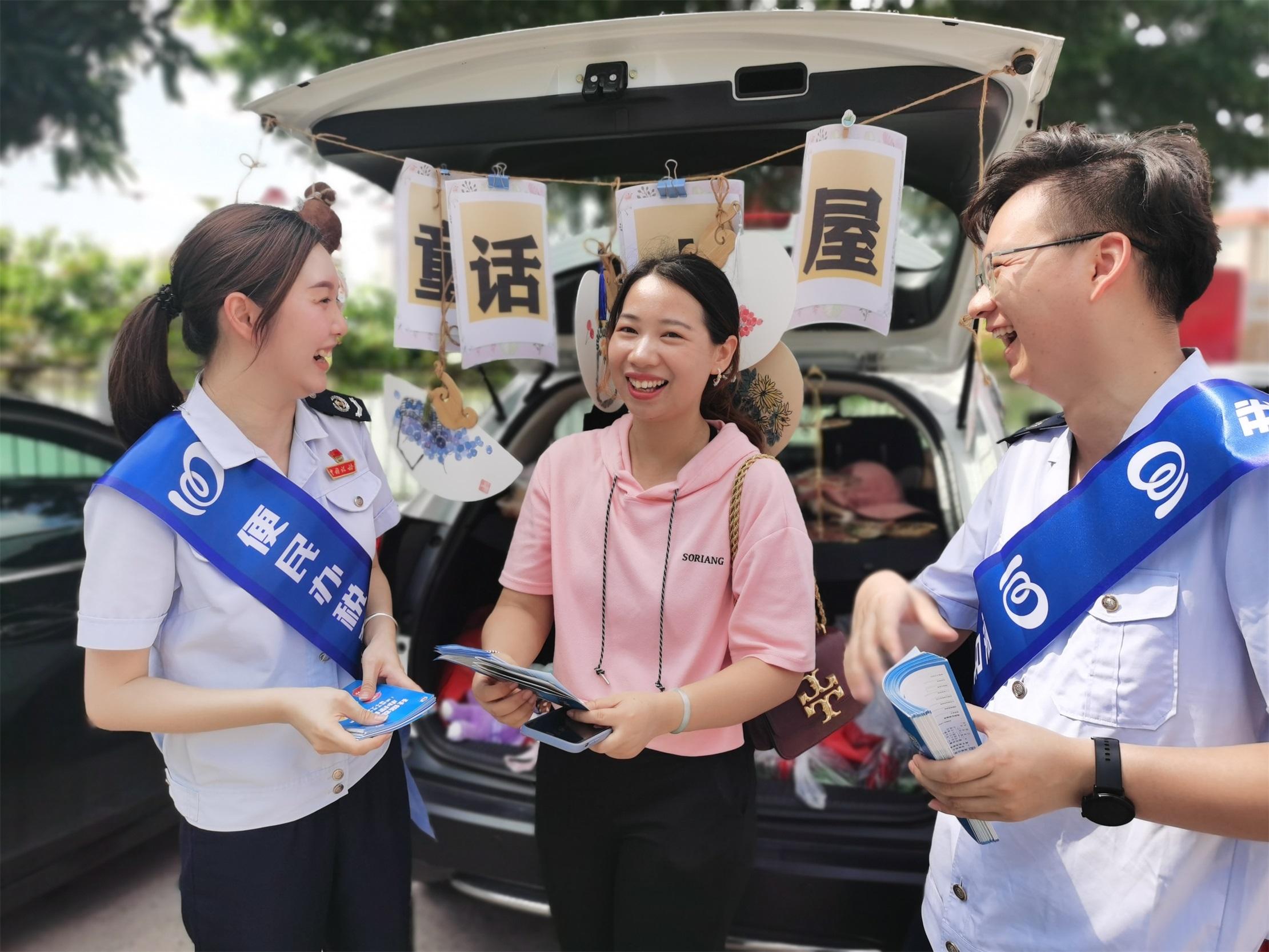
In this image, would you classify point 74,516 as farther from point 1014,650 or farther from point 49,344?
point 49,344

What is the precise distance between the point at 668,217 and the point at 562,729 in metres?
1.03

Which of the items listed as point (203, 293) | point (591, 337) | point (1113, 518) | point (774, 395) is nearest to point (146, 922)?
point (203, 293)

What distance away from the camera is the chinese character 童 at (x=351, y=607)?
1443mm

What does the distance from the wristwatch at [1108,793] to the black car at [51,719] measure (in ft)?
7.66

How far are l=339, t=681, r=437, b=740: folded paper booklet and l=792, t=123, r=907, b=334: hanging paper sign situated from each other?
967 millimetres

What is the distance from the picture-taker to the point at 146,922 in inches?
98.8

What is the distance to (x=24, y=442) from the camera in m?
2.53

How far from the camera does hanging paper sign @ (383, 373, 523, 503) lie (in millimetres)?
1835

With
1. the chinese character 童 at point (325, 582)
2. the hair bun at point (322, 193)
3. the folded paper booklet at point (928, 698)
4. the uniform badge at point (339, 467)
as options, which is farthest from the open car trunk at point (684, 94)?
the folded paper booklet at point (928, 698)

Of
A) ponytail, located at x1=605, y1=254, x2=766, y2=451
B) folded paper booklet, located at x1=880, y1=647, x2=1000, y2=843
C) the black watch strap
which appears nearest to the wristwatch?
the black watch strap

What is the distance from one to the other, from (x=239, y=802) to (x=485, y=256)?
1.12 m

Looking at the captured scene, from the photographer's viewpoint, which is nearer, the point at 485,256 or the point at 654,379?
the point at 654,379

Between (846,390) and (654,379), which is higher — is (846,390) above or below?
below

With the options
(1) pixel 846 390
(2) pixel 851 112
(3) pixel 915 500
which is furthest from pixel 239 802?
(3) pixel 915 500
